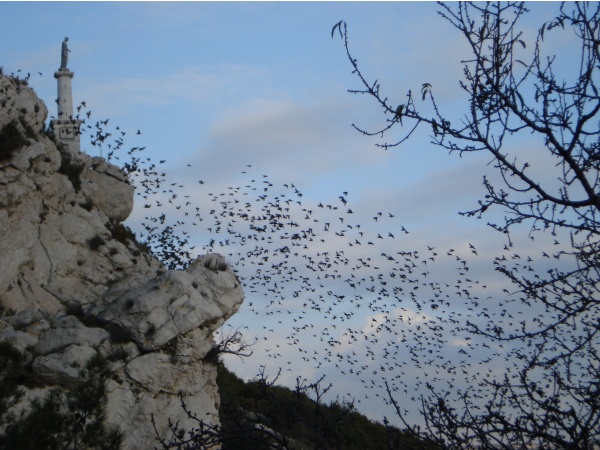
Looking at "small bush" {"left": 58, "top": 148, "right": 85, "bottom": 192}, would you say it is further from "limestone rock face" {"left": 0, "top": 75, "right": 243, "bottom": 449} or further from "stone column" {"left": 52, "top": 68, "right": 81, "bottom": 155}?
"stone column" {"left": 52, "top": 68, "right": 81, "bottom": 155}

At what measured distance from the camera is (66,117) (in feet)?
94.4

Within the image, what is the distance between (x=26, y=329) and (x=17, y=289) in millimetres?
1709

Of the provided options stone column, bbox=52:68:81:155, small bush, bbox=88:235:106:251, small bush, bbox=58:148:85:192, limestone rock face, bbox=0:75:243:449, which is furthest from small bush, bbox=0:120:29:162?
stone column, bbox=52:68:81:155

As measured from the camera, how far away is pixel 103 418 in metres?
13.9

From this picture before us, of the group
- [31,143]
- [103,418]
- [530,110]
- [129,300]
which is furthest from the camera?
[31,143]

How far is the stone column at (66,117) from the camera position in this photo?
27531mm

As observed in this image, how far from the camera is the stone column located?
90.3 ft

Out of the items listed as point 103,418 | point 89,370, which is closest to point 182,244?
point 89,370

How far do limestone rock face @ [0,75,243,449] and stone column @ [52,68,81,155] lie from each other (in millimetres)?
4283

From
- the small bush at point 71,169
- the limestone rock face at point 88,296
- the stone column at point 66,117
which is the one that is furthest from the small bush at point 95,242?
the stone column at point 66,117

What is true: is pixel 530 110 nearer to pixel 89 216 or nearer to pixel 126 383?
pixel 126 383

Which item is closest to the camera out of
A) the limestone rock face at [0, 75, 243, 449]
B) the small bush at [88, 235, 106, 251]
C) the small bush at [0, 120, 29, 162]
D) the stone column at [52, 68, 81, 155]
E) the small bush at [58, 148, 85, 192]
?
the limestone rock face at [0, 75, 243, 449]

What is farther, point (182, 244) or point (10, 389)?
point (182, 244)

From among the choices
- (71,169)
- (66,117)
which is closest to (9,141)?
(71,169)
